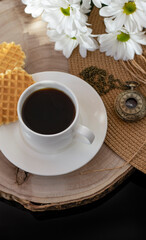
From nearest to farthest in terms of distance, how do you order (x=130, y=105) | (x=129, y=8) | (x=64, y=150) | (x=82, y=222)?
(x=129, y=8) < (x=64, y=150) < (x=130, y=105) < (x=82, y=222)

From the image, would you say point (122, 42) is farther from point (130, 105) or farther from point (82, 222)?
point (82, 222)

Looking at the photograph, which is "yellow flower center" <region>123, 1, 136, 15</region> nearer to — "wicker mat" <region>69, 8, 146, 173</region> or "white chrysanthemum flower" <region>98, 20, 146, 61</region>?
"white chrysanthemum flower" <region>98, 20, 146, 61</region>

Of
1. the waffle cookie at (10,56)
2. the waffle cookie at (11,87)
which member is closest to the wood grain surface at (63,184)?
the waffle cookie at (11,87)

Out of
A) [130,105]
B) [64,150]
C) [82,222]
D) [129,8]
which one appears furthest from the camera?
[82,222]

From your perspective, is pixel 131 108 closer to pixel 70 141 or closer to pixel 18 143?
pixel 70 141

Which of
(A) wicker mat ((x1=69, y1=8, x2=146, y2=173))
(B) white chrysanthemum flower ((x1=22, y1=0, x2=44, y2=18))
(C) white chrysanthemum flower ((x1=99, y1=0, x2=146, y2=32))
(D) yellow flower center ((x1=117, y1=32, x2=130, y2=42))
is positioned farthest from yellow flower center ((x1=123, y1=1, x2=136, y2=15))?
(A) wicker mat ((x1=69, y1=8, x2=146, y2=173))

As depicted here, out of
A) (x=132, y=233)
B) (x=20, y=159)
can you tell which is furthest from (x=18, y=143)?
(x=132, y=233)

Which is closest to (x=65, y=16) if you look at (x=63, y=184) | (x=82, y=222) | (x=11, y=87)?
(x=11, y=87)
